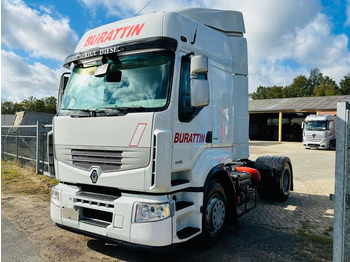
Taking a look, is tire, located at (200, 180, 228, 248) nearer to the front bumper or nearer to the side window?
the front bumper

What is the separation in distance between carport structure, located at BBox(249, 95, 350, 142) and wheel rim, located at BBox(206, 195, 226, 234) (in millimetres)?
29429

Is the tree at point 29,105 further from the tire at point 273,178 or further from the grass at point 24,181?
the tire at point 273,178

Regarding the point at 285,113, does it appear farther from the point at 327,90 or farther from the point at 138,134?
the point at 138,134

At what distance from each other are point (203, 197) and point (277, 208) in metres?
3.39

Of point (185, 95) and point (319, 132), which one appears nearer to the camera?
point (185, 95)

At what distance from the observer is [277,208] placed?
6496 mm

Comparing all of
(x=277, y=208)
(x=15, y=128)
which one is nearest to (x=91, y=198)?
(x=277, y=208)

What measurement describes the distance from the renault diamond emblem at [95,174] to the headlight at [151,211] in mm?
736

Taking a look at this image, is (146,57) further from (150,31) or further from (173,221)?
(173,221)

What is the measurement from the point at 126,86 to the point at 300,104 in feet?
114

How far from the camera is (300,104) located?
34469mm

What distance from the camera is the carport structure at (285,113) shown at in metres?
32.2

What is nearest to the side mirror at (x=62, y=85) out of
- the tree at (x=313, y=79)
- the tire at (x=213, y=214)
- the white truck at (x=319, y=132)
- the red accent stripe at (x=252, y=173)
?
the tire at (x=213, y=214)

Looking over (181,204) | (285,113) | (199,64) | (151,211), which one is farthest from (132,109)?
(285,113)
